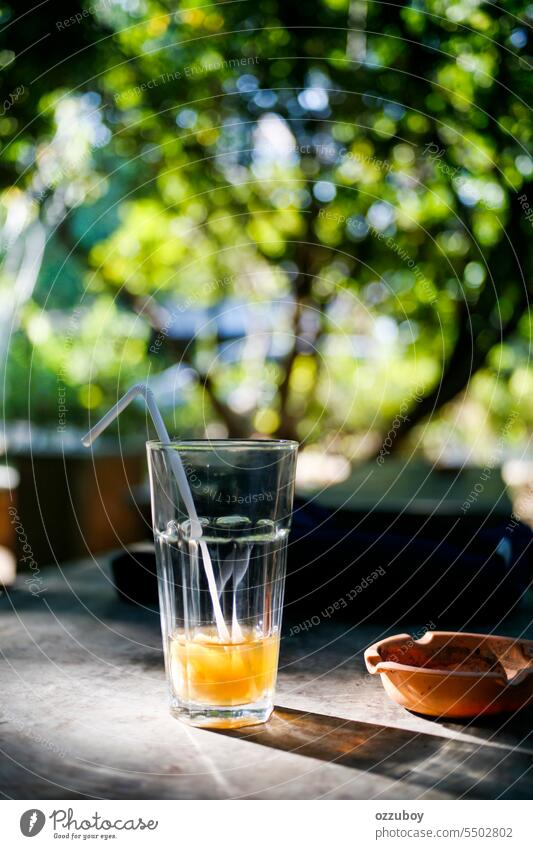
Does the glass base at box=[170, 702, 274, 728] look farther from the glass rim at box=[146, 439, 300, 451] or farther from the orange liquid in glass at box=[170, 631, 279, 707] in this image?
the glass rim at box=[146, 439, 300, 451]

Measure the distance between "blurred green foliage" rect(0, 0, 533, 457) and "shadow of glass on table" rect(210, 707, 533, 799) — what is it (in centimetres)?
140

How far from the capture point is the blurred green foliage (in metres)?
2.13

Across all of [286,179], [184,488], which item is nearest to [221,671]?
[184,488]

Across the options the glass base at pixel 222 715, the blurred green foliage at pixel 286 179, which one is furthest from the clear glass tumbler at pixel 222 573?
the blurred green foliage at pixel 286 179

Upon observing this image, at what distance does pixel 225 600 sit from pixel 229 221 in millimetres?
2436

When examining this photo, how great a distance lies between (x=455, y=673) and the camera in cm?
58

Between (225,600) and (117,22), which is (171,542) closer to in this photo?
(225,600)

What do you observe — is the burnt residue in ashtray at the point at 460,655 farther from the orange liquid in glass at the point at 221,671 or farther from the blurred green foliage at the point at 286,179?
the blurred green foliage at the point at 286,179

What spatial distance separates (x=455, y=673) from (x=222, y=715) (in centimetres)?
17

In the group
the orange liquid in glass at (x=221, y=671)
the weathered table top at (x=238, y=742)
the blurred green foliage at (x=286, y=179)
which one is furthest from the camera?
the blurred green foliage at (x=286, y=179)

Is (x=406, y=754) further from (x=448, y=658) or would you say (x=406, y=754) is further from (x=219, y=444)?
(x=219, y=444)

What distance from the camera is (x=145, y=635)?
2.87ft

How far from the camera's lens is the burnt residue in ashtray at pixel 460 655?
0.66 m

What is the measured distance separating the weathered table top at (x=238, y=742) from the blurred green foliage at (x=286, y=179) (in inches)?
50.7
